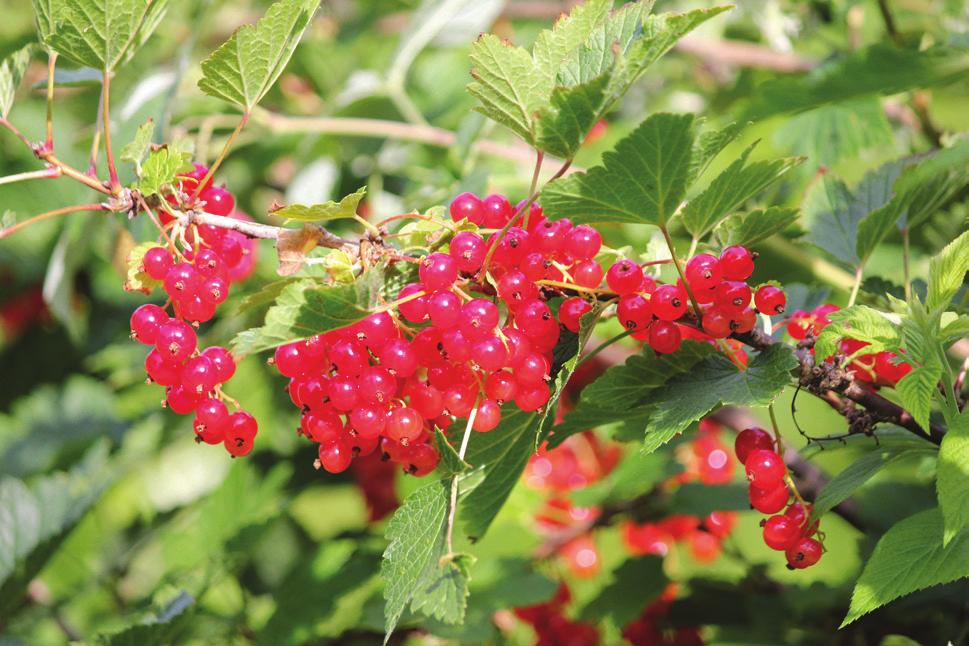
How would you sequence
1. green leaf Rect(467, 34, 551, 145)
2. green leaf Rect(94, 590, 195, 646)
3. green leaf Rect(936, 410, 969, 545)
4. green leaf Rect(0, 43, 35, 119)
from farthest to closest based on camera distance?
green leaf Rect(94, 590, 195, 646)
green leaf Rect(0, 43, 35, 119)
green leaf Rect(467, 34, 551, 145)
green leaf Rect(936, 410, 969, 545)

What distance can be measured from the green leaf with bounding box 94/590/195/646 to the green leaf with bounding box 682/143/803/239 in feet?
2.97

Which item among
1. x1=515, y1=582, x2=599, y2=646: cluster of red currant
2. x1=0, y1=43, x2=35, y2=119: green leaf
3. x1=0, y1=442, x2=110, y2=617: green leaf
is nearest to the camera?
x1=0, y1=43, x2=35, y2=119: green leaf

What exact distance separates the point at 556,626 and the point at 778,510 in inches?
40.8

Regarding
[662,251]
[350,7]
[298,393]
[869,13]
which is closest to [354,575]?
[298,393]

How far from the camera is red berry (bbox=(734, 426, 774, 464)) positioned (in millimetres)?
1010

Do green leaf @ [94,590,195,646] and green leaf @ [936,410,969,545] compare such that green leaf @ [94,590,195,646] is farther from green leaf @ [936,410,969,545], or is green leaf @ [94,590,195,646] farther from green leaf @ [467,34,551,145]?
green leaf @ [936,410,969,545]

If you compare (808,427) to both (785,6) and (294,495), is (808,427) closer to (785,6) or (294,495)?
(785,6)

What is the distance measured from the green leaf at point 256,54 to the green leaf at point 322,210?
0.18 meters

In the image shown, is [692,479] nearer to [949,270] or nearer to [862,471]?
[862,471]

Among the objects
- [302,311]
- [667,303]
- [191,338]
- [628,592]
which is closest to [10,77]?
[191,338]

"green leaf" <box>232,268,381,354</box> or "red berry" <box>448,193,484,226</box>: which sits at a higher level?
"green leaf" <box>232,268,381,354</box>

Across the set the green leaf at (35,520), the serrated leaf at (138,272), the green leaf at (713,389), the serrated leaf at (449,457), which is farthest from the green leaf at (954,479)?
the green leaf at (35,520)

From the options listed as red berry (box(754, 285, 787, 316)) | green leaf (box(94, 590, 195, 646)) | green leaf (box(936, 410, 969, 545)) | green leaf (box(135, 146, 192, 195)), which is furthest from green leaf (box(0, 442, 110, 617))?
green leaf (box(936, 410, 969, 545))

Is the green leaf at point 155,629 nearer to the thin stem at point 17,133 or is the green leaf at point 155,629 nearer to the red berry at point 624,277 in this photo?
the thin stem at point 17,133
